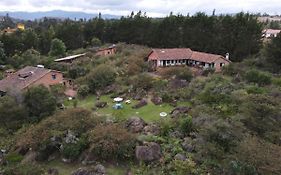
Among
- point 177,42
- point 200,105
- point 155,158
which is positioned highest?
point 177,42

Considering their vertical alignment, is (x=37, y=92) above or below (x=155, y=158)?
above

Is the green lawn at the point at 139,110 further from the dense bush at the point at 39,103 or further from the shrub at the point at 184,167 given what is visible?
the shrub at the point at 184,167

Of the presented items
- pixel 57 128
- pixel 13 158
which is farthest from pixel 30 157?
pixel 57 128

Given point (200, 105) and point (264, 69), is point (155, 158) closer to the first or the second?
point (200, 105)

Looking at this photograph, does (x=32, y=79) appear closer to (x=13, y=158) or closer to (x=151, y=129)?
(x=13, y=158)

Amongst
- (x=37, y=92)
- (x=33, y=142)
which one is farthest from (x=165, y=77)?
(x=33, y=142)

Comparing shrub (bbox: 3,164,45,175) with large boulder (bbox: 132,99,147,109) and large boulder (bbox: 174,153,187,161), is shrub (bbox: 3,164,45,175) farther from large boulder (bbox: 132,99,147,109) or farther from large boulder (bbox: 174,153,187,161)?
large boulder (bbox: 132,99,147,109)
